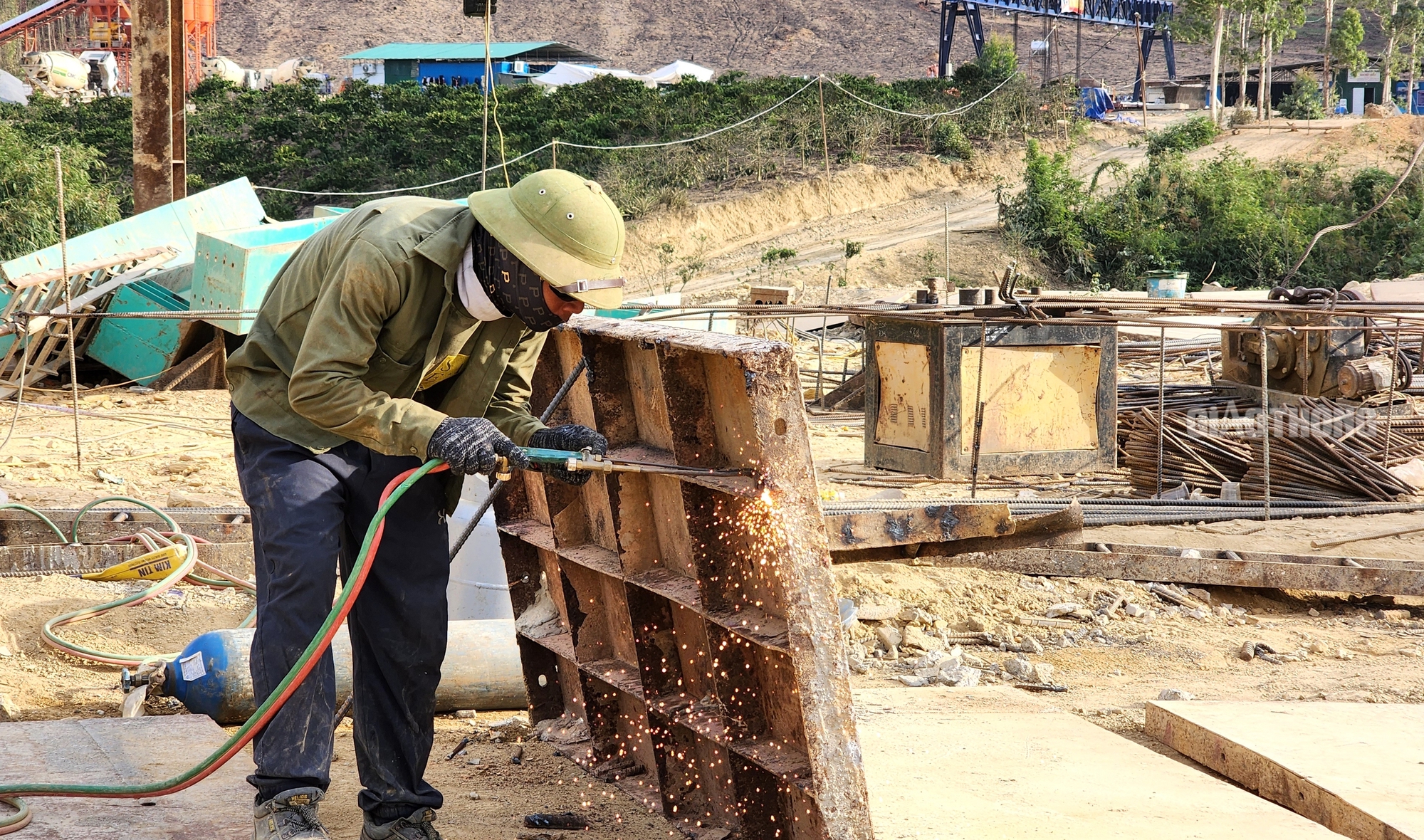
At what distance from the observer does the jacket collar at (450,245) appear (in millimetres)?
3080

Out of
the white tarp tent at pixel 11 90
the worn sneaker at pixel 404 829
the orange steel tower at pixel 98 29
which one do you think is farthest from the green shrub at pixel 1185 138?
the white tarp tent at pixel 11 90

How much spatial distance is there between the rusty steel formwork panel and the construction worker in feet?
0.88

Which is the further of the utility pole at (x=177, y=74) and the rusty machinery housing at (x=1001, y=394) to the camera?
the utility pole at (x=177, y=74)

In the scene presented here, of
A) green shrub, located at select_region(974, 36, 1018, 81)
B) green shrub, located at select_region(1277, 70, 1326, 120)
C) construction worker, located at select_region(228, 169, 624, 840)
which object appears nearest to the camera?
construction worker, located at select_region(228, 169, 624, 840)

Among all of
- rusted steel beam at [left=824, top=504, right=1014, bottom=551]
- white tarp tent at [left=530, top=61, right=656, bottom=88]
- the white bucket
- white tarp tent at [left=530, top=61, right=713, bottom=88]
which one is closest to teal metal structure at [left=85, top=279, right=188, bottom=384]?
the white bucket

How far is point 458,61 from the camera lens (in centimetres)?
5075

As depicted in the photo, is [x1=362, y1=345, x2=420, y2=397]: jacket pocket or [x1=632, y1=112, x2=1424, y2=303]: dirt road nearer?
[x1=362, y1=345, x2=420, y2=397]: jacket pocket

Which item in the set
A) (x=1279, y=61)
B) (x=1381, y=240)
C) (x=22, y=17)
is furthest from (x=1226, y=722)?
(x=1279, y=61)

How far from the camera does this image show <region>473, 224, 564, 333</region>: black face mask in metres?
3.09

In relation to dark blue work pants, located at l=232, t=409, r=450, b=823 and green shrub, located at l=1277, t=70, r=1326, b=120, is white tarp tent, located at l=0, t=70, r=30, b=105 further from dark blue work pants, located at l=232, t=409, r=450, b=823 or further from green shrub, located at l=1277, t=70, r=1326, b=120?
dark blue work pants, located at l=232, t=409, r=450, b=823

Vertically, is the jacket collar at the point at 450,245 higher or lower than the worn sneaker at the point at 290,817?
higher

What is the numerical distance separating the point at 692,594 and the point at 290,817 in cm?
115

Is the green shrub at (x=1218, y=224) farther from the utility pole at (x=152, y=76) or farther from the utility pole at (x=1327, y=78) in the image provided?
the utility pole at (x=152, y=76)

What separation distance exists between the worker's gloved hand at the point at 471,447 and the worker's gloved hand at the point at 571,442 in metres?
0.29
